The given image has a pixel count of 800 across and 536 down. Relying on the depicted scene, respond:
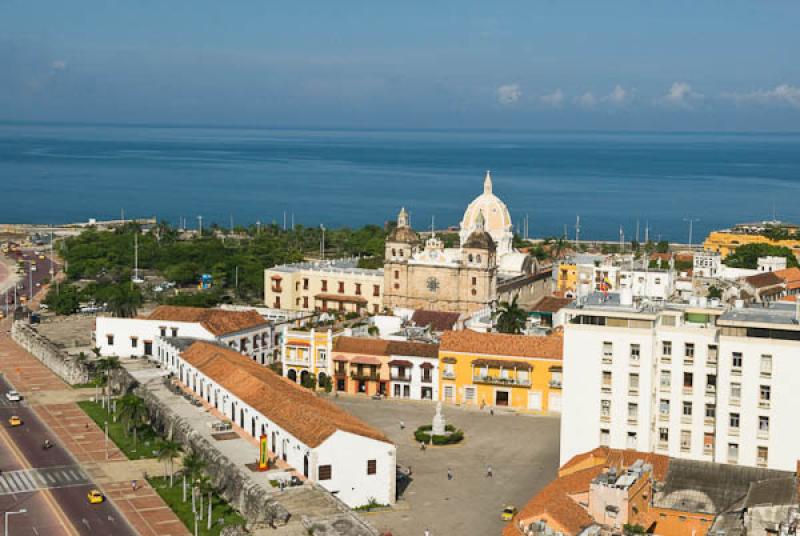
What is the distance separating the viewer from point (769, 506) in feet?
136

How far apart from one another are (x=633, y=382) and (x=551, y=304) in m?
44.4

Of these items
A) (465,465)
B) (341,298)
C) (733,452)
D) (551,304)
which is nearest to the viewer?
(733,452)

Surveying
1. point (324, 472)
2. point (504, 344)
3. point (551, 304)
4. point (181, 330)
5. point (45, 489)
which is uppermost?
point (504, 344)

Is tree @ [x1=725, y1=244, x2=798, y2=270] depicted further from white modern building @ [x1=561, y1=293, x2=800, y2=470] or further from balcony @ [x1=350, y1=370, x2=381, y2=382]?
white modern building @ [x1=561, y1=293, x2=800, y2=470]

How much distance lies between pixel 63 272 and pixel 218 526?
291ft

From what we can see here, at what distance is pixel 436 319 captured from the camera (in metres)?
88.1

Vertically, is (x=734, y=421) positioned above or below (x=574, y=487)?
above

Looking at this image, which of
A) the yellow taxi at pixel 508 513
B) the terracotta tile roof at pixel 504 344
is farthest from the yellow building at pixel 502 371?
the yellow taxi at pixel 508 513

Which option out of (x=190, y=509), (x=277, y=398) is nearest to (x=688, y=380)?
(x=277, y=398)

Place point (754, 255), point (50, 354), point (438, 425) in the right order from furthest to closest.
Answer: point (754, 255) < point (50, 354) < point (438, 425)

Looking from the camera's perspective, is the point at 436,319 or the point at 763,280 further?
the point at 763,280

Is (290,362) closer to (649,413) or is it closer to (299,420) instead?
(299,420)

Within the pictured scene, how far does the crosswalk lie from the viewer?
53750 millimetres

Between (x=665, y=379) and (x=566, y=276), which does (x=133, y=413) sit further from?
(x=566, y=276)
